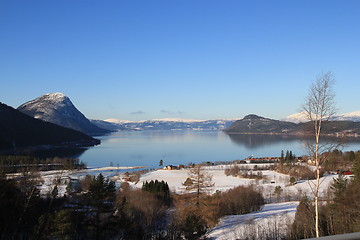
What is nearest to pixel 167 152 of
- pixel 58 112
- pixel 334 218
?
pixel 334 218

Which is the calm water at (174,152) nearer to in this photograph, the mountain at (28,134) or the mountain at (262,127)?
the mountain at (28,134)

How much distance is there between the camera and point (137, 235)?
351 inches

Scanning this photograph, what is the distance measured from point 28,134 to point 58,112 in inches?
3152

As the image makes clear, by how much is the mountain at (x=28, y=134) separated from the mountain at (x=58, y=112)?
49.0 m

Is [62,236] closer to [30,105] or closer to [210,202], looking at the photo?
[210,202]

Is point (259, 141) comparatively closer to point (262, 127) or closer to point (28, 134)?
point (28, 134)

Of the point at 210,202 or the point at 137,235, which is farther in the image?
the point at 210,202

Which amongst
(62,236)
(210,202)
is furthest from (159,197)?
(62,236)

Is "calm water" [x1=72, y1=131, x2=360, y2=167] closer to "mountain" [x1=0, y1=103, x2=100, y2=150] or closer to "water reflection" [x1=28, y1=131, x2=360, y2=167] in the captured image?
"water reflection" [x1=28, y1=131, x2=360, y2=167]

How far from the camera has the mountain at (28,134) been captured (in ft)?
201

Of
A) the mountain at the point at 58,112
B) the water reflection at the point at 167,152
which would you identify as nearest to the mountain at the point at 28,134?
the water reflection at the point at 167,152

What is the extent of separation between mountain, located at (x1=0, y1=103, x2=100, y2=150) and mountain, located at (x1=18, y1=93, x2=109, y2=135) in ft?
161

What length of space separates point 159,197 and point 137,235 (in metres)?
6.17

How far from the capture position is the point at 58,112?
473 feet
